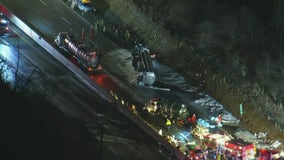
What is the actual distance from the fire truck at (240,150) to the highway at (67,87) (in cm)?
307

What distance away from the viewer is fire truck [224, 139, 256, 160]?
2245cm

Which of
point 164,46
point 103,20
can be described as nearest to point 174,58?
point 164,46

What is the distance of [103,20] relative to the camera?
3756 cm

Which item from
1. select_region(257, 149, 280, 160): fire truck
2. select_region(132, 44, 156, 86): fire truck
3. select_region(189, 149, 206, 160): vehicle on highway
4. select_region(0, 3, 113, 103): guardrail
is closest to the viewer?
select_region(189, 149, 206, 160): vehicle on highway

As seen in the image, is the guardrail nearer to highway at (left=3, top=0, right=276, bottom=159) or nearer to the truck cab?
highway at (left=3, top=0, right=276, bottom=159)

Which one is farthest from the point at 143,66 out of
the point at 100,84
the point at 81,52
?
the point at 81,52

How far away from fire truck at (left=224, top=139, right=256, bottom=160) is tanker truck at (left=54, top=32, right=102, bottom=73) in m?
10.7

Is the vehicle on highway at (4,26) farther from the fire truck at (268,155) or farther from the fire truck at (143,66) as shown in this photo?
the fire truck at (268,155)

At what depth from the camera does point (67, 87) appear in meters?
27.8

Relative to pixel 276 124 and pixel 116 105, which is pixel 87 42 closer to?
pixel 116 105

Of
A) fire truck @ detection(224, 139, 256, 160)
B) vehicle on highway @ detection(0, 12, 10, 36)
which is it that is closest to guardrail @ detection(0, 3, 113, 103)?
vehicle on highway @ detection(0, 12, 10, 36)

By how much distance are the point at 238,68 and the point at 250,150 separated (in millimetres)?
10502

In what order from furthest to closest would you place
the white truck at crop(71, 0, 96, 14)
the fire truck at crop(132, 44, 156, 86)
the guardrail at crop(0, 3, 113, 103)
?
the white truck at crop(71, 0, 96, 14) < the fire truck at crop(132, 44, 156, 86) < the guardrail at crop(0, 3, 113, 103)

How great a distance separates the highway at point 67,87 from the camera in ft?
74.0
